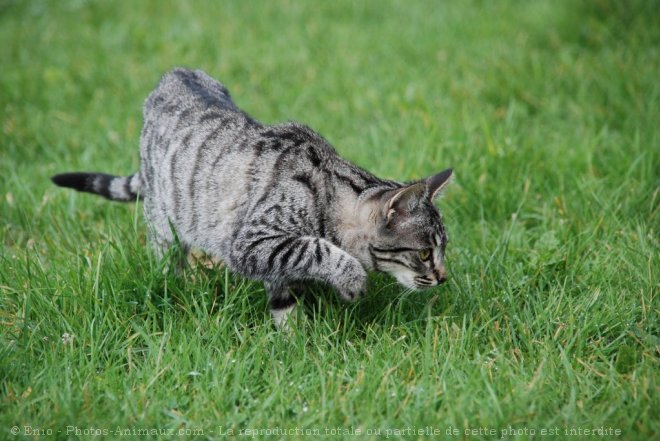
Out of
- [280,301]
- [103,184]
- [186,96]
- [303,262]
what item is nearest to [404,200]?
[303,262]

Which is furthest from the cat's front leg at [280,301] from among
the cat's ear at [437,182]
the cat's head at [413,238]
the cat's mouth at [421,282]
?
the cat's ear at [437,182]

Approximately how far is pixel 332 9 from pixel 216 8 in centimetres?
132

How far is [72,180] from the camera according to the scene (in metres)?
4.06

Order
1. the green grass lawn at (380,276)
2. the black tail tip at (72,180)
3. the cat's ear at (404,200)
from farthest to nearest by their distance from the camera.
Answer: the black tail tip at (72,180), the cat's ear at (404,200), the green grass lawn at (380,276)

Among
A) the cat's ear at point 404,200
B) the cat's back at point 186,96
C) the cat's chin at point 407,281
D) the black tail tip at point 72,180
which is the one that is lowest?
the cat's chin at point 407,281

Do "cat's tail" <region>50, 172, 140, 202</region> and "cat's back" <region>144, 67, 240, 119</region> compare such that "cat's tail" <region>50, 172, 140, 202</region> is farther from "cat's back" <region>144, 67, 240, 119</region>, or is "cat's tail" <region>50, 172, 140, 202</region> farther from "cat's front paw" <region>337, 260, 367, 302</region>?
"cat's front paw" <region>337, 260, 367, 302</region>

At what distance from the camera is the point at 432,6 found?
8391 mm

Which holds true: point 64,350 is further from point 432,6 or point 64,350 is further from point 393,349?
point 432,6

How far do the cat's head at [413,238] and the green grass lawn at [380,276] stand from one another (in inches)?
5.6

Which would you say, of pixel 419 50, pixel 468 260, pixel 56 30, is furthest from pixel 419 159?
pixel 56 30

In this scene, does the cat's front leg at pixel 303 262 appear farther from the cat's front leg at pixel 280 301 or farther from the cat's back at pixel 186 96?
the cat's back at pixel 186 96

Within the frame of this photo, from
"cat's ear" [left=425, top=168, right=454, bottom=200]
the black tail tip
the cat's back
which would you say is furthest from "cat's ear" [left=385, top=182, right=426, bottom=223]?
the black tail tip

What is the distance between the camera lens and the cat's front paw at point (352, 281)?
3253 millimetres

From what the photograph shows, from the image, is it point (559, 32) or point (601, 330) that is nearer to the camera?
point (601, 330)
